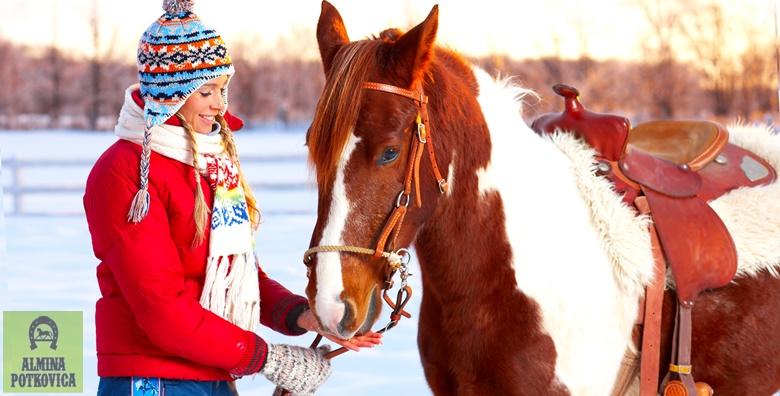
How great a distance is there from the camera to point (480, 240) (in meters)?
1.87

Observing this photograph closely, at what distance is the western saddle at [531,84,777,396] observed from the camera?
1945 mm

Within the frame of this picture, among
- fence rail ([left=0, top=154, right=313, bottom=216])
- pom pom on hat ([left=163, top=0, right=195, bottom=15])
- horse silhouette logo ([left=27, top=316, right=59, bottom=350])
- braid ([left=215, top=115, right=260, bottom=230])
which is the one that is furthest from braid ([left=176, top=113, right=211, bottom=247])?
fence rail ([left=0, top=154, right=313, bottom=216])

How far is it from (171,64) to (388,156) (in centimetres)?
51

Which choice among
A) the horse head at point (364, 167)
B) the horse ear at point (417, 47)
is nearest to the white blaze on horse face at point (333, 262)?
the horse head at point (364, 167)

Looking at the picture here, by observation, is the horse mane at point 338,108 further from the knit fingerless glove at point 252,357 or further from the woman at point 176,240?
the knit fingerless glove at point 252,357

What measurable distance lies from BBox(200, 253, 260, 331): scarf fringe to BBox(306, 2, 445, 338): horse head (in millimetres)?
247

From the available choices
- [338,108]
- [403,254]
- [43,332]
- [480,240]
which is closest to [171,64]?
[338,108]

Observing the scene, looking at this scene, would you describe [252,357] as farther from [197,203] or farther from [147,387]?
[197,203]

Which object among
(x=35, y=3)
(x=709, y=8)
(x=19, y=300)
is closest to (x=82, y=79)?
(x=35, y=3)

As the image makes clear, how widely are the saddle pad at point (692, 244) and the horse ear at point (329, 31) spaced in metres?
0.87

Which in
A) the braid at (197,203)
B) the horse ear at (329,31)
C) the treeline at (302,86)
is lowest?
the braid at (197,203)

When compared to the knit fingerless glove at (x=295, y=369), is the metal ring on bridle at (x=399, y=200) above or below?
above

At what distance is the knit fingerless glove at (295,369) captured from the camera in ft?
5.80

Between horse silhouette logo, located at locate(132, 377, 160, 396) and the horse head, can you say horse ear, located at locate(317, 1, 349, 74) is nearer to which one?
the horse head
